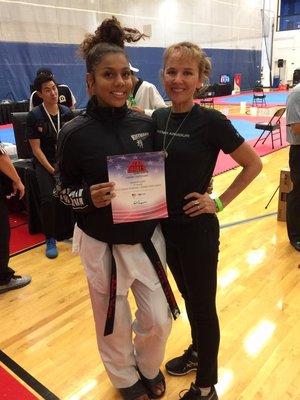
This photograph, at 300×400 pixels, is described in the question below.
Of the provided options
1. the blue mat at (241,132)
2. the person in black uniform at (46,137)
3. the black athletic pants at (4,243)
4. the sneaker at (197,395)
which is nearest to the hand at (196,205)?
the sneaker at (197,395)

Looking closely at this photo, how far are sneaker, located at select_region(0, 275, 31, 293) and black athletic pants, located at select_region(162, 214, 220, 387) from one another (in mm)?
1796

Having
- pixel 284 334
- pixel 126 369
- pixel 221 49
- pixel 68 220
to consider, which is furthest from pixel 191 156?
pixel 221 49

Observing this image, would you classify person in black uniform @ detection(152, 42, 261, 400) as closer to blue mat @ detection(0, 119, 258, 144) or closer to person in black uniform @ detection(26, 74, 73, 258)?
person in black uniform @ detection(26, 74, 73, 258)

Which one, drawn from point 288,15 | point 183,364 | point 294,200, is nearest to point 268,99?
point 288,15

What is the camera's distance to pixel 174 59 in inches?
57.0

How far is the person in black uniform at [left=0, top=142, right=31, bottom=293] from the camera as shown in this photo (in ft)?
9.09

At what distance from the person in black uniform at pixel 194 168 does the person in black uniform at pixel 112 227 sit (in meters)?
0.10

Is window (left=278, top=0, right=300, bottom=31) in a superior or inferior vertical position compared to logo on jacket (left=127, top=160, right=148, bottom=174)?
superior

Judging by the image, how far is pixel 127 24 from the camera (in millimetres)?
14031

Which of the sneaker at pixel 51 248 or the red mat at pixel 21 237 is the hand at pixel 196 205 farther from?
the red mat at pixel 21 237

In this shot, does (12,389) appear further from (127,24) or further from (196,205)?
(127,24)

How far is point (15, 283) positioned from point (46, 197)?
2.92 feet

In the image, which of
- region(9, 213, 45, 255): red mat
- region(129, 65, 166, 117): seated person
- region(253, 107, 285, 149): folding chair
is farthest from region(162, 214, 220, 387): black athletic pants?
region(253, 107, 285, 149): folding chair

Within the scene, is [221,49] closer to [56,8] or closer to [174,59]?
[56,8]
